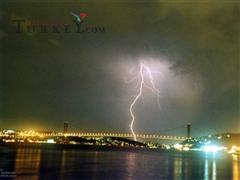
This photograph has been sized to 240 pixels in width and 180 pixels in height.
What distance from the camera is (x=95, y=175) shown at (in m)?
38.6

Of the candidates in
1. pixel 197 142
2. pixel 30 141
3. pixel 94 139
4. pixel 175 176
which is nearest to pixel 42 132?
pixel 30 141

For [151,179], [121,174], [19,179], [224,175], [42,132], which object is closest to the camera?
[19,179]

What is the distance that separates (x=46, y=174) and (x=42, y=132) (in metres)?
125

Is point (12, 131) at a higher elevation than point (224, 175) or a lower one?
higher

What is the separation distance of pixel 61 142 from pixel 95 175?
5109 inches

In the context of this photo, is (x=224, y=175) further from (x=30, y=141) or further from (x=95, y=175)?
(x=30, y=141)

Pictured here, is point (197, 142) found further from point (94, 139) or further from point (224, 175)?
point (224, 175)

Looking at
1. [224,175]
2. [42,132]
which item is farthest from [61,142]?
[224,175]

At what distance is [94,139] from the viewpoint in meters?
174

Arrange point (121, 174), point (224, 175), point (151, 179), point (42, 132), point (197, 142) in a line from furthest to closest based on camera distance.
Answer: point (42, 132), point (197, 142), point (224, 175), point (121, 174), point (151, 179)

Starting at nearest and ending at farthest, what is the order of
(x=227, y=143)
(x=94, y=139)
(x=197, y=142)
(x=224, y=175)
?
(x=224, y=175)
(x=227, y=143)
(x=197, y=142)
(x=94, y=139)

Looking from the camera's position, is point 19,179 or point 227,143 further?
point 227,143

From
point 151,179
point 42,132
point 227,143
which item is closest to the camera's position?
point 151,179

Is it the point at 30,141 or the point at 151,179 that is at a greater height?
the point at 30,141
